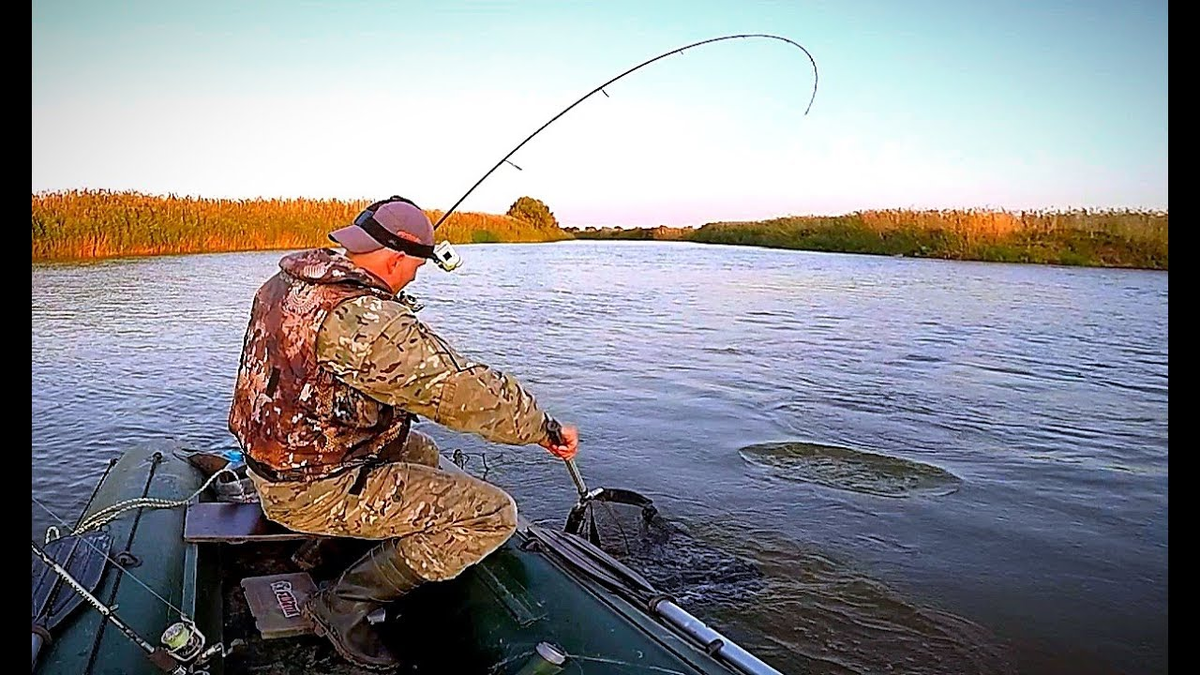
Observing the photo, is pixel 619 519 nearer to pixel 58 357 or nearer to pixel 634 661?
pixel 634 661

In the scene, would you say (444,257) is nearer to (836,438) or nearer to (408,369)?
(408,369)

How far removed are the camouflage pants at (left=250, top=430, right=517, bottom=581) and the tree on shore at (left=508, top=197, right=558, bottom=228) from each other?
4906cm

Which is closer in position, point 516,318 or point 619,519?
point 619,519

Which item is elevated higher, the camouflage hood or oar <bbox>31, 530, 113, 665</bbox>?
the camouflage hood

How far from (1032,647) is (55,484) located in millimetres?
5575

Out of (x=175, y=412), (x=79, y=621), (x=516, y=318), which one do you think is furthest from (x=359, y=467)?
(x=516, y=318)

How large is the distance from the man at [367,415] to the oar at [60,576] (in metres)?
0.65

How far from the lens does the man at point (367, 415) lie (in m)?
2.71

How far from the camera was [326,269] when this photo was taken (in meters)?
2.74

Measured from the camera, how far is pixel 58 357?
31.8 feet

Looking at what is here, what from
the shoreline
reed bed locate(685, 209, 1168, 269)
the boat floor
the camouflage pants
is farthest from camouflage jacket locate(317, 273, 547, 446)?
reed bed locate(685, 209, 1168, 269)

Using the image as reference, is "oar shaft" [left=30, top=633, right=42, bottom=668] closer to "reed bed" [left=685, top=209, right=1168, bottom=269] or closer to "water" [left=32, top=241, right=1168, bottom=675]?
"water" [left=32, top=241, right=1168, bottom=675]

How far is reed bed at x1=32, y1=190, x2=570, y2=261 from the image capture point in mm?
18672

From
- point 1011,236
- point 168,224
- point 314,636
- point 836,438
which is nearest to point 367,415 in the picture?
point 314,636
